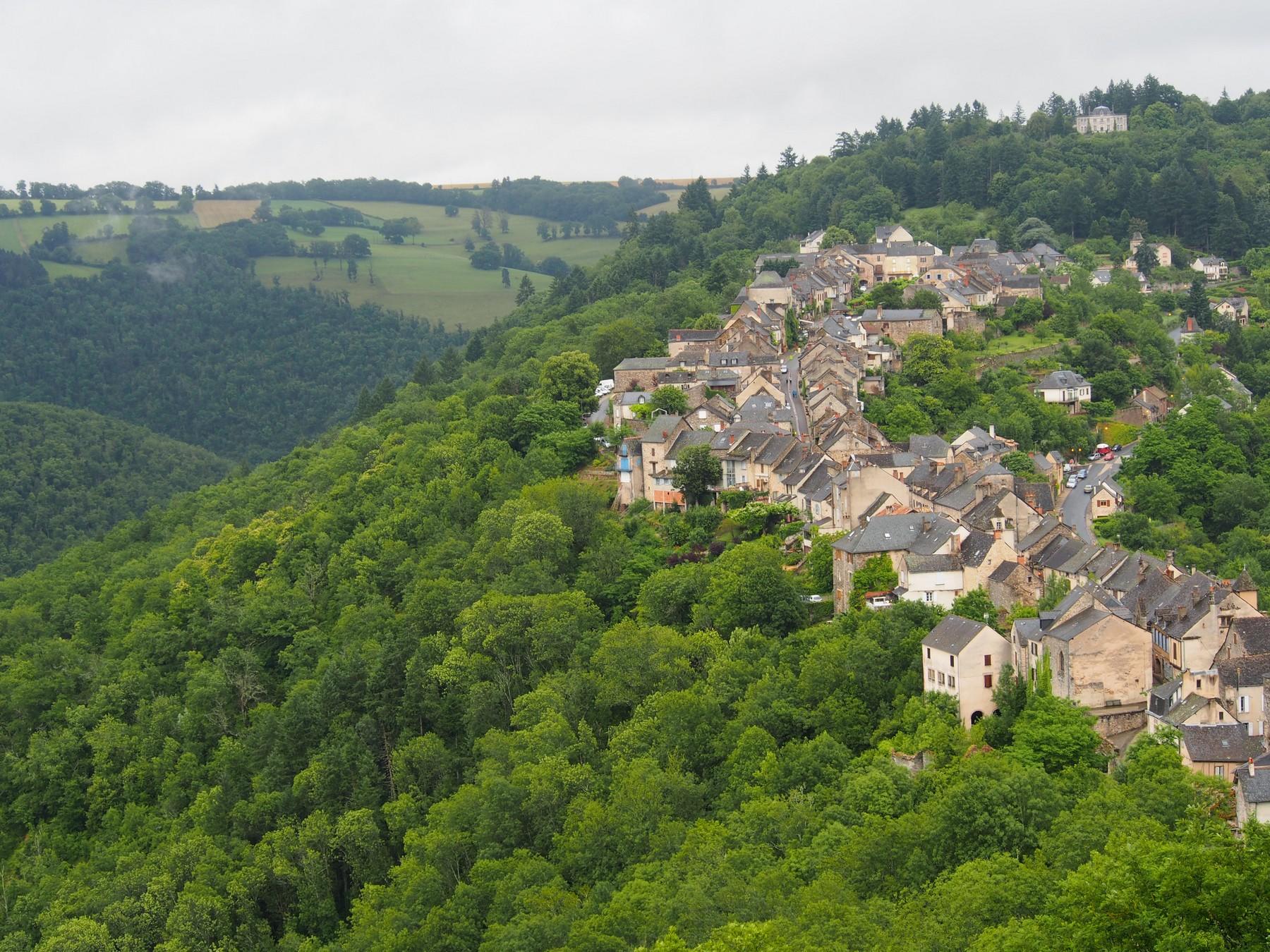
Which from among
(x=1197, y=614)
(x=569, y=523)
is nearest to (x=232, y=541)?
(x=569, y=523)

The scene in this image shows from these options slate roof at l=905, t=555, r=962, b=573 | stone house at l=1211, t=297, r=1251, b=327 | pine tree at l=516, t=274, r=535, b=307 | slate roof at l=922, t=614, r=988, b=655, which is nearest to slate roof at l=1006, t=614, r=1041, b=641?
slate roof at l=922, t=614, r=988, b=655

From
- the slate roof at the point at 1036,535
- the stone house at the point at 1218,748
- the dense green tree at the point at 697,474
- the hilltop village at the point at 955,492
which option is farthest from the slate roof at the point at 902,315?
the stone house at the point at 1218,748

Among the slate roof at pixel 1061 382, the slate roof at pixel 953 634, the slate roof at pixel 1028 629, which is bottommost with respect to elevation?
the slate roof at pixel 953 634

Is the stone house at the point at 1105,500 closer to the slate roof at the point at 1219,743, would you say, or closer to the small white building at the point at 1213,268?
the slate roof at the point at 1219,743

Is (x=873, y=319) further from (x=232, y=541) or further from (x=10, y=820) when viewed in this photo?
(x=10, y=820)

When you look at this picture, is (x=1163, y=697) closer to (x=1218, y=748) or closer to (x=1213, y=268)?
(x=1218, y=748)

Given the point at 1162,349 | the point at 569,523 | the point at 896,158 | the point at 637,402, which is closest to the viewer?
the point at 569,523

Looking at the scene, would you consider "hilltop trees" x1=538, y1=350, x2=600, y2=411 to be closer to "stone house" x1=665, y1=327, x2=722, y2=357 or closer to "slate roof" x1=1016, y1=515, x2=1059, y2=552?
"stone house" x1=665, y1=327, x2=722, y2=357
